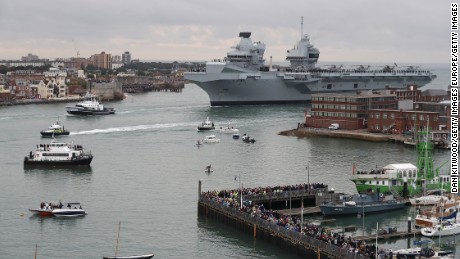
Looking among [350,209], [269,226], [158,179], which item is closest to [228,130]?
[158,179]

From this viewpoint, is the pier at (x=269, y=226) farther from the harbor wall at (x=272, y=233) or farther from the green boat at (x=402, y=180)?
the green boat at (x=402, y=180)

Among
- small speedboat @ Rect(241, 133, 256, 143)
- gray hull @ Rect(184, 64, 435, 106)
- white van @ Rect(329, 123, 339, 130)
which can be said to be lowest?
small speedboat @ Rect(241, 133, 256, 143)

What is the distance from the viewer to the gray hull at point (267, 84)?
269 feet

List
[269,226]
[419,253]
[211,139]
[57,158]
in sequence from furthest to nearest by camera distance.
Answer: [211,139] → [57,158] → [269,226] → [419,253]

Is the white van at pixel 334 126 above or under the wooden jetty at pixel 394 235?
above

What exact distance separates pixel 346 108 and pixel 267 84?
1005 inches

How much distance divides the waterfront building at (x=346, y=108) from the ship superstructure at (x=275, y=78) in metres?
21.3

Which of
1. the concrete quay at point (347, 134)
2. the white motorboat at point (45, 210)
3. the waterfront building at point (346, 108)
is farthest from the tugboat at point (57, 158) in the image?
the waterfront building at point (346, 108)

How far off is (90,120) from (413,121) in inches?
1162

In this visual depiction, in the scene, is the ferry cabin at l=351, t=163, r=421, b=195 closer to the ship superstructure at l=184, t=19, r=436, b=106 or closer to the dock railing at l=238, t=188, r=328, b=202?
the dock railing at l=238, t=188, r=328, b=202

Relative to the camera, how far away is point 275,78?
281ft

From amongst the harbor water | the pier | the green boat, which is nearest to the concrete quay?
the harbor water

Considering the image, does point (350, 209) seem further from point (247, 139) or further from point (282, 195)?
point (247, 139)

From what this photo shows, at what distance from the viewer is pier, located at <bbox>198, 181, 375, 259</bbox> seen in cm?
2366
